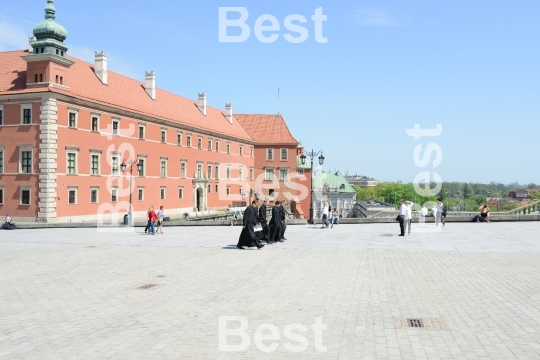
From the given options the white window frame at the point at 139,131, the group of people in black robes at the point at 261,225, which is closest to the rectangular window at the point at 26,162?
the white window frame at the point at 139,131

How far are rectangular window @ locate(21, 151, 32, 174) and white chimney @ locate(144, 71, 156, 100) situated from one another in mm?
19776

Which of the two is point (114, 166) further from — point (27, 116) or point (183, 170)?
point (183, 170)

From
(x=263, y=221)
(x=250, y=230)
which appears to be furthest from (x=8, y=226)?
(x=250, y=230)

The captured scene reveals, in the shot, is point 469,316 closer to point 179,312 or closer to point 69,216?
point 179,312

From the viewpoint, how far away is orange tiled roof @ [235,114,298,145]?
77.8 metres

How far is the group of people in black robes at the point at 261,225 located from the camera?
18.1 m

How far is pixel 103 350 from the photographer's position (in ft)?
21.5

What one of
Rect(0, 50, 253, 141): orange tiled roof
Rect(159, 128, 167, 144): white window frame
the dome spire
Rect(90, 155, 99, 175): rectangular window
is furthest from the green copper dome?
Rect(159, 128, 167, 144): white window frame

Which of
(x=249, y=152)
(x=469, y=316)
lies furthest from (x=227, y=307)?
(x=249, y=152)

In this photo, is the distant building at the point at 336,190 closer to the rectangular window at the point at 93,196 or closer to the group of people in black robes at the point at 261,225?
the rectangular window at the point at 93,196

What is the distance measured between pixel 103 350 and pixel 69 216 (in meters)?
35.5

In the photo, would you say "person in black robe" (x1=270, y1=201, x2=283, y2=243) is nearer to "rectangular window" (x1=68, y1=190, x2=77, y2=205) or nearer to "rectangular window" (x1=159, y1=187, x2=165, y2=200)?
"rectangular window" (x1=68, y1=190, x2=77, y2=205)

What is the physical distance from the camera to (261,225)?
1888cm

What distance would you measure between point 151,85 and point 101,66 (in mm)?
8984
